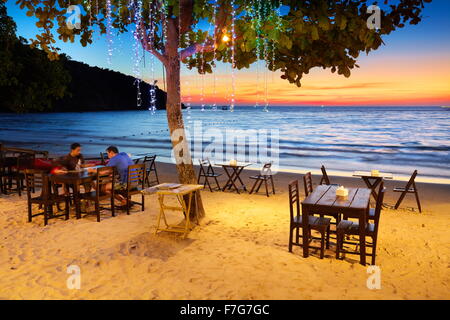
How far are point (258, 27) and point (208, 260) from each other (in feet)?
10.2

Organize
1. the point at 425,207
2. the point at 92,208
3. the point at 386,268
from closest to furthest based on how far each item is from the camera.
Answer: the point at 386,268
the point at 92,208
the point at 425,207

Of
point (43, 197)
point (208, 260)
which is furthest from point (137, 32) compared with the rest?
point (208, 260)

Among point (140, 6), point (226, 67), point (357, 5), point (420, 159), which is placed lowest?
point (420, 159)

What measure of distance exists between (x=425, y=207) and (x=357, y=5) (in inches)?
200

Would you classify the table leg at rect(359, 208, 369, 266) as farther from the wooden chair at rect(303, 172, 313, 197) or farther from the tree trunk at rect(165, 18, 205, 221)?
the tree trunk at rect(165, 18, 205, 221)

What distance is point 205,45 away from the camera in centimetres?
634

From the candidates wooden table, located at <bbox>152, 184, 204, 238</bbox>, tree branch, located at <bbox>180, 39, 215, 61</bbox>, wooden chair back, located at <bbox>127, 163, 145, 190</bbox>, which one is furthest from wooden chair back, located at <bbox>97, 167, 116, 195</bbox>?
tree branch, located at <bbox>180, 39, 215, 61</bbox>

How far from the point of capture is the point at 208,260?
4.98 meters

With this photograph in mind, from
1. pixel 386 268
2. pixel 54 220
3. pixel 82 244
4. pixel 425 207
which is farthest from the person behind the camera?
pixel 425 207

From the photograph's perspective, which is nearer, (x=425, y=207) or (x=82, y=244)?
(x=82, y=244)

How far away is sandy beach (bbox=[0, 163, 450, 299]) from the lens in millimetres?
4113

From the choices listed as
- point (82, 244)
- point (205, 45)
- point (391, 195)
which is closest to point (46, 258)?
point (82, 244)

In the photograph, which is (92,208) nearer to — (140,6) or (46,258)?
(46,258)

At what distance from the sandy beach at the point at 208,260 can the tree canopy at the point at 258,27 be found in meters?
2.68
